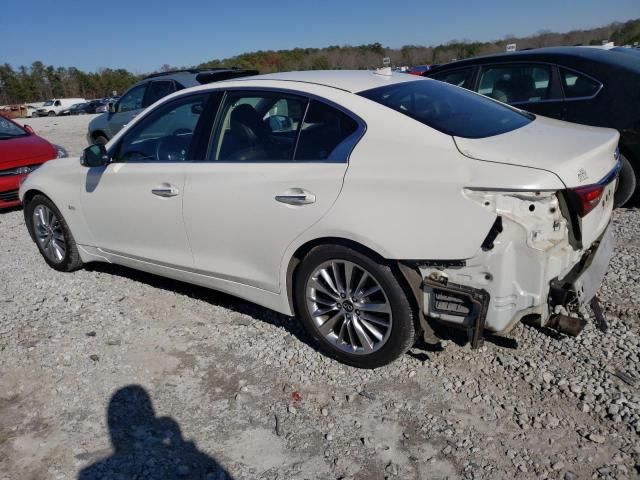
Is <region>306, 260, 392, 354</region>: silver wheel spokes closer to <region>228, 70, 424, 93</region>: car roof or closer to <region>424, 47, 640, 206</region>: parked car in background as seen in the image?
<region>228, 70, 424, 93</region>: car roof

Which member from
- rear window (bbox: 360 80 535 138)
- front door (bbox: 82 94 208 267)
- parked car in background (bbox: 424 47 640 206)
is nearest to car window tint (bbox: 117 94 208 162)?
front door (bbox: 82 94 208 267)

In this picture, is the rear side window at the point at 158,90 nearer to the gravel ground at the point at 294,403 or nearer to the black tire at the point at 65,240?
the black tire at the point at 65,240

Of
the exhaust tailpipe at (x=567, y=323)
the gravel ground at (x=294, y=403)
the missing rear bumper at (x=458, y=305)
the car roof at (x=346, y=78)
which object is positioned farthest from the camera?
the car roof at (x=346, y=78)

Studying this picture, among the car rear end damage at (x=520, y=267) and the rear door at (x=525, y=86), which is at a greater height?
the rear door at (x=525, y=86)

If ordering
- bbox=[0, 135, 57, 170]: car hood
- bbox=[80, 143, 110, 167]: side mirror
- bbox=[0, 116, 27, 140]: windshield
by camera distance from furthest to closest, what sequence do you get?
bbox=[0, 116, 27, 140]: windshield < bbox=[0, 135, 57, 170]: car hood < bbox=[80, 143, 110, 167]: side mirror

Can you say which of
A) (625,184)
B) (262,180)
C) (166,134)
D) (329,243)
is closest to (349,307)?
(329,243)

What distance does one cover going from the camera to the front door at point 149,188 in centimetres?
375

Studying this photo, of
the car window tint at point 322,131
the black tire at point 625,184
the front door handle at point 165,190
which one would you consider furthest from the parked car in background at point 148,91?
the car window tint at point 322,131

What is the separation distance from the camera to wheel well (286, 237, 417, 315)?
2.86m

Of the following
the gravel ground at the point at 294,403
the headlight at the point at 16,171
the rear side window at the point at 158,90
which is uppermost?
the rear side window at the point at 158,90

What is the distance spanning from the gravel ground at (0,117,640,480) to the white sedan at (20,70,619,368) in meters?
0.35

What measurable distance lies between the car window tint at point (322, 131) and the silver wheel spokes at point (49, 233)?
9.56 ft

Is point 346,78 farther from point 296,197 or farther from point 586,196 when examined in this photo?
point 586,196

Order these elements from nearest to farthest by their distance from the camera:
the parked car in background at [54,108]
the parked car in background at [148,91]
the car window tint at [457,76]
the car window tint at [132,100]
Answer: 1. the car window tint at [457,76]
2. the parked car in background at [148,91]
3. the car window tint at [132,100]
4. the parked car in background at [54,108]
